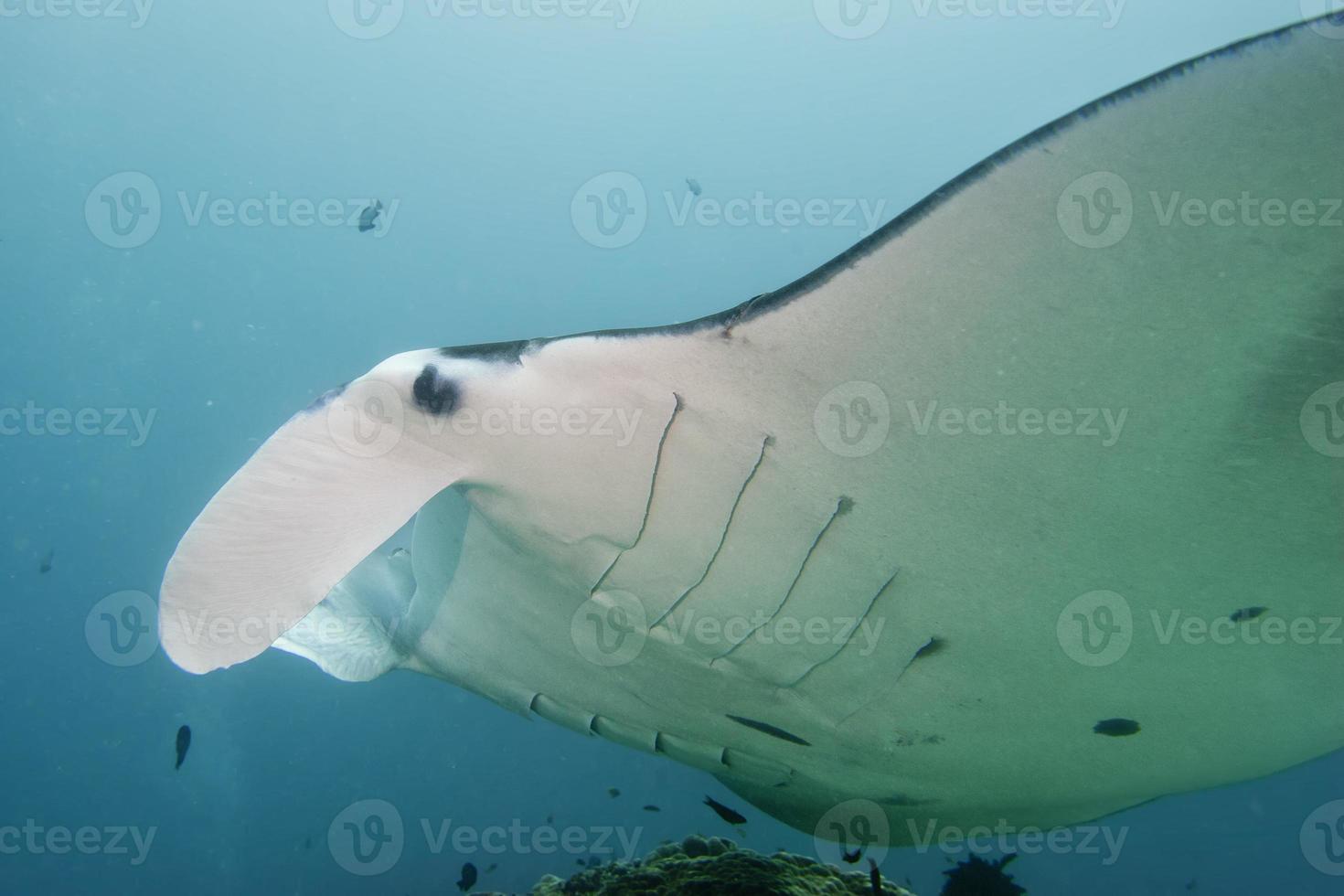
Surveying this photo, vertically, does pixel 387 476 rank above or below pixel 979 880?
above

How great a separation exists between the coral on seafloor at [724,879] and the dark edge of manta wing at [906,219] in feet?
6.09

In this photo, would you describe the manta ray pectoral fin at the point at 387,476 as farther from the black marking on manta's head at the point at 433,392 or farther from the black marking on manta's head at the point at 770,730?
the black marking on manta's head at the point at 770,730

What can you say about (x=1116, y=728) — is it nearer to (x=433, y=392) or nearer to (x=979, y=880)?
(x=433, y=392)

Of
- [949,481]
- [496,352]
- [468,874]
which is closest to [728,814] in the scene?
[949,481]

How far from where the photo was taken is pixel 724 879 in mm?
2324

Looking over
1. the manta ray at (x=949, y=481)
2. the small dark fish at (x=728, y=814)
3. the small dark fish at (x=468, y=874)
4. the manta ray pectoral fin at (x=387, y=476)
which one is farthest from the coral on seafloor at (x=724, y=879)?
the small dark fish at (x=468, y=874)

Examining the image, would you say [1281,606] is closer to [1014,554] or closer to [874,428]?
[1014,554]

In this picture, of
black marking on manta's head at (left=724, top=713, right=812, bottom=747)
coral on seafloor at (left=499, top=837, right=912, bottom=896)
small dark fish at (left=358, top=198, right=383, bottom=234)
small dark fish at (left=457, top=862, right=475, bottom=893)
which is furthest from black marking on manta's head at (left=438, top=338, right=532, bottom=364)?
small dark fish at (left=358, top=198, right=383, bottom=234)

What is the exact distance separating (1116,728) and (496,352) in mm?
1993

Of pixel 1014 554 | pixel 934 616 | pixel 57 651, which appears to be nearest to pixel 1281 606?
pixel 1014 554

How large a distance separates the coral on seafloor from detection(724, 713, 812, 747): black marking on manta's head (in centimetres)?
57

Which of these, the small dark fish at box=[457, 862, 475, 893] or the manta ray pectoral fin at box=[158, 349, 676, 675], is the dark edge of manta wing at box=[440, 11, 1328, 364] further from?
the small dark fish at box=[457, 862, 475, 893]

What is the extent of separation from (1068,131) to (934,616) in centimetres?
111

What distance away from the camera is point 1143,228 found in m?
1.14
